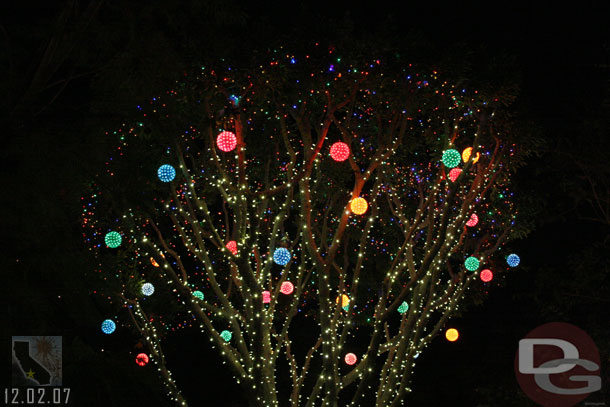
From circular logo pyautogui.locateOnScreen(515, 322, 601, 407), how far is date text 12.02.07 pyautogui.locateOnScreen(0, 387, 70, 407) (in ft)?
21.4

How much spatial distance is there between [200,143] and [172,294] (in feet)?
8.69

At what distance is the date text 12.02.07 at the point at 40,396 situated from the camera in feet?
21.6

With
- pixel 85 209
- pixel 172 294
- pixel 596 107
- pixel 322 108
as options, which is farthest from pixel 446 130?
pixel 172 294

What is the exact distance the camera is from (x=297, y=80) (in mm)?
7715

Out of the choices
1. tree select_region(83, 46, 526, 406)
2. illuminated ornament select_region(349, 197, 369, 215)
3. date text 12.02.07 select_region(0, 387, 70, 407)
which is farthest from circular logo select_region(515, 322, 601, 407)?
date text 12.02.07 select_region(0, 387, 70, 407)

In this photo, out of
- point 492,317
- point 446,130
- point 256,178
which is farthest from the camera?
point 492,317

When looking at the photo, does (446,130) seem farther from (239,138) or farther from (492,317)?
(492,317)

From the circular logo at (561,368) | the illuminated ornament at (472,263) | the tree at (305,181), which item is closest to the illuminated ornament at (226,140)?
the tree at (305,181)

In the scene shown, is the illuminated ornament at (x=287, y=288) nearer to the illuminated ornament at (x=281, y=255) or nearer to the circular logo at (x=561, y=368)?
the illuminated ornament at (x=281, y=255)

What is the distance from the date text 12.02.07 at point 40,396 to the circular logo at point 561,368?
257 inches

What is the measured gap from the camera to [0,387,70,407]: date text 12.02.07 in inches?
259

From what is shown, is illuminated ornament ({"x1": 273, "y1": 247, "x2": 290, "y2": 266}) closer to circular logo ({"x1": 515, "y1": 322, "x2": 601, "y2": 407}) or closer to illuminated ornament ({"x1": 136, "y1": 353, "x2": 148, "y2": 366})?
illuminated ornament ({"x1": 136, "y1": 353, "x2": 148, "y2": 366})

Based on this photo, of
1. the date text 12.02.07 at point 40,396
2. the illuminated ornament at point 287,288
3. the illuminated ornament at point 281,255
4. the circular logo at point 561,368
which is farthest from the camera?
the circular logo at point 561,368

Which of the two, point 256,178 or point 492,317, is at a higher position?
point 256,178
